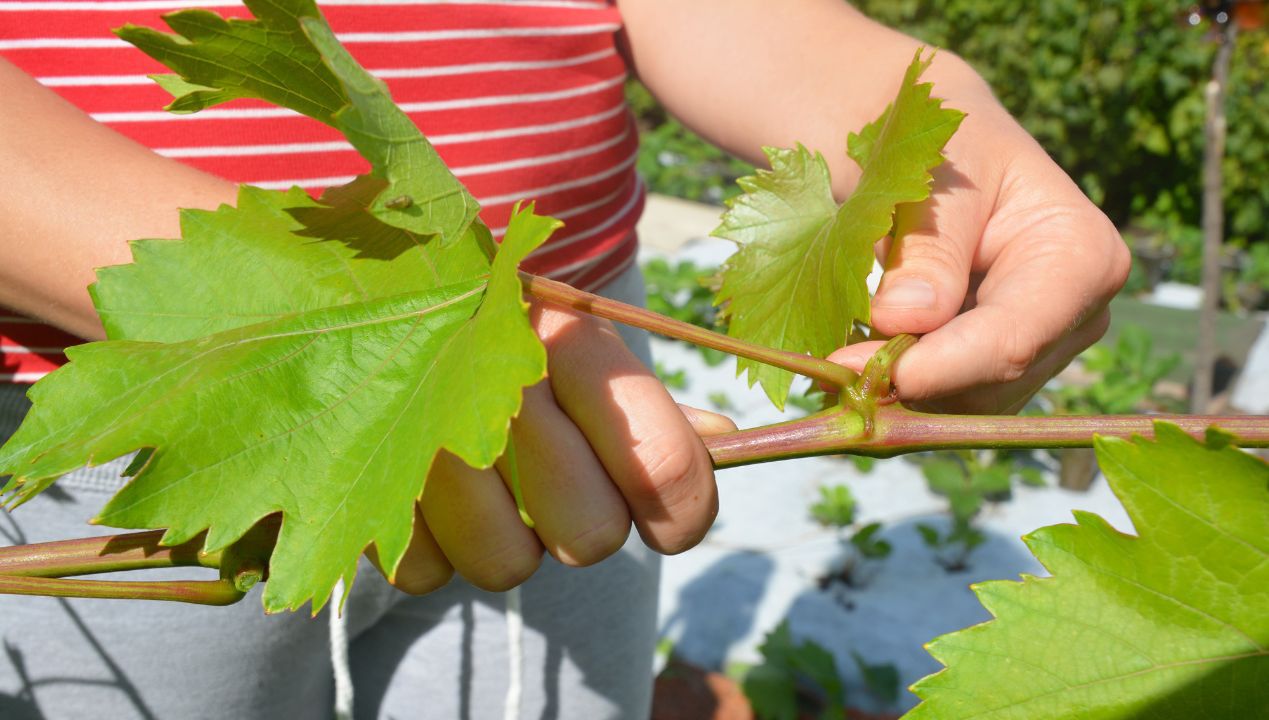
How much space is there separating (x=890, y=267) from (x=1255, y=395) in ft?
11.3

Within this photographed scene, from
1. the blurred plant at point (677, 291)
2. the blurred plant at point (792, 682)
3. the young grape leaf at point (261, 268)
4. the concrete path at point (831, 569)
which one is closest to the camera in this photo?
the young grape leaf at point (261, 268)

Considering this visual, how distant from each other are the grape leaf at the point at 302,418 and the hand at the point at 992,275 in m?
0.23

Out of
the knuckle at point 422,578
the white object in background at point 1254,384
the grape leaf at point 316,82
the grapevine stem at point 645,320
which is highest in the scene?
the grape leaf at point 316,82

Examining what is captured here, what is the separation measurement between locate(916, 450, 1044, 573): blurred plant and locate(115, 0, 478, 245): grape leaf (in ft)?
7.06

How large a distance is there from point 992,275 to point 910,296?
0.42 feet

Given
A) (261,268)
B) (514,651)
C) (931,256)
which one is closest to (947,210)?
(931,256)

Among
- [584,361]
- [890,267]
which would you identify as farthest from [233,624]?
[890,267]

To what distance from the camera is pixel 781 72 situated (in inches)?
39.4

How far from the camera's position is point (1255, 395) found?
3.53 m

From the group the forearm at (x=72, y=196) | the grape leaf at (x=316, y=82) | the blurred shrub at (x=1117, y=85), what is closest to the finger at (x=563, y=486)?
the grape leaf at (x=316, y=82)

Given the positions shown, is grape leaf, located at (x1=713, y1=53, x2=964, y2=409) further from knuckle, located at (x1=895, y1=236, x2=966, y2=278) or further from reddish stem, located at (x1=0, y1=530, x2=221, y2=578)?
reddish stem, located at (x1=0, y1=530, x2=221, y2=578)

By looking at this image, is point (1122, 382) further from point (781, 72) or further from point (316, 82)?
point (316, 82)

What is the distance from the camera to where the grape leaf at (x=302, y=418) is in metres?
0.45

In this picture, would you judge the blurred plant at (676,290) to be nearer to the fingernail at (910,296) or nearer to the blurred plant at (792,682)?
the blurred plant at (792,682)
